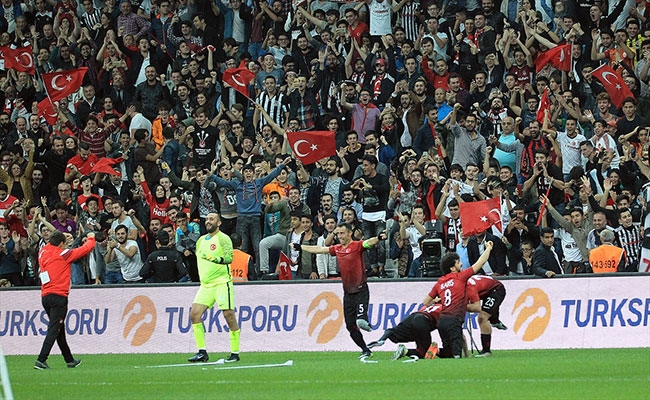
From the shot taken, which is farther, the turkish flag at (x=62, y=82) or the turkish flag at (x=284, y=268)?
the turkish flag at (x=62, y=82)

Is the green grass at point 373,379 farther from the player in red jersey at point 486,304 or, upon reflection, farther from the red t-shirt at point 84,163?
the red t-shirt at point 84,163

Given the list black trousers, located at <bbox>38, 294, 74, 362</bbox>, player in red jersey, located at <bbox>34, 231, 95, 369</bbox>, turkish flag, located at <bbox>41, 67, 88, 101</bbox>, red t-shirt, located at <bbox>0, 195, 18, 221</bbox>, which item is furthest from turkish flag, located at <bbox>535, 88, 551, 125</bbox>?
turkish flag, located at <bbox>41, 67, 88, 101</bbox>

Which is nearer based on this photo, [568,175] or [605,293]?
[605,293]

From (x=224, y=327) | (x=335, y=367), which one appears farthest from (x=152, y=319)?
(x=335, y=367)

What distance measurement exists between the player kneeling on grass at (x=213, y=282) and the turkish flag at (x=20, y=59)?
1368 centimetres

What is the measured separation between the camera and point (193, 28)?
32.8m

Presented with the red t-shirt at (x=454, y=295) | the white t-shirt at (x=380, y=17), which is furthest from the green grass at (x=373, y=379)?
the white t-shirt at (x=380, y=17)

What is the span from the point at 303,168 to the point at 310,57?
395 cm

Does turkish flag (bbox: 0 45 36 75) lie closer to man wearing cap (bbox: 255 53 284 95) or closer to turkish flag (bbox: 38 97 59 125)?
turkish flag (bbox: 38 97 59 125)

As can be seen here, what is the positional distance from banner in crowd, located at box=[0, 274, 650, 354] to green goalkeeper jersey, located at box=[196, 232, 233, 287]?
11.5 ft

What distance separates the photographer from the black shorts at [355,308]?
793 inches

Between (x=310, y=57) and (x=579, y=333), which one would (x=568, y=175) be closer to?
(x=579, y=333)

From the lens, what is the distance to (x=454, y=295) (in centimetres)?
1945

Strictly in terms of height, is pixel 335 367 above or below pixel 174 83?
below
